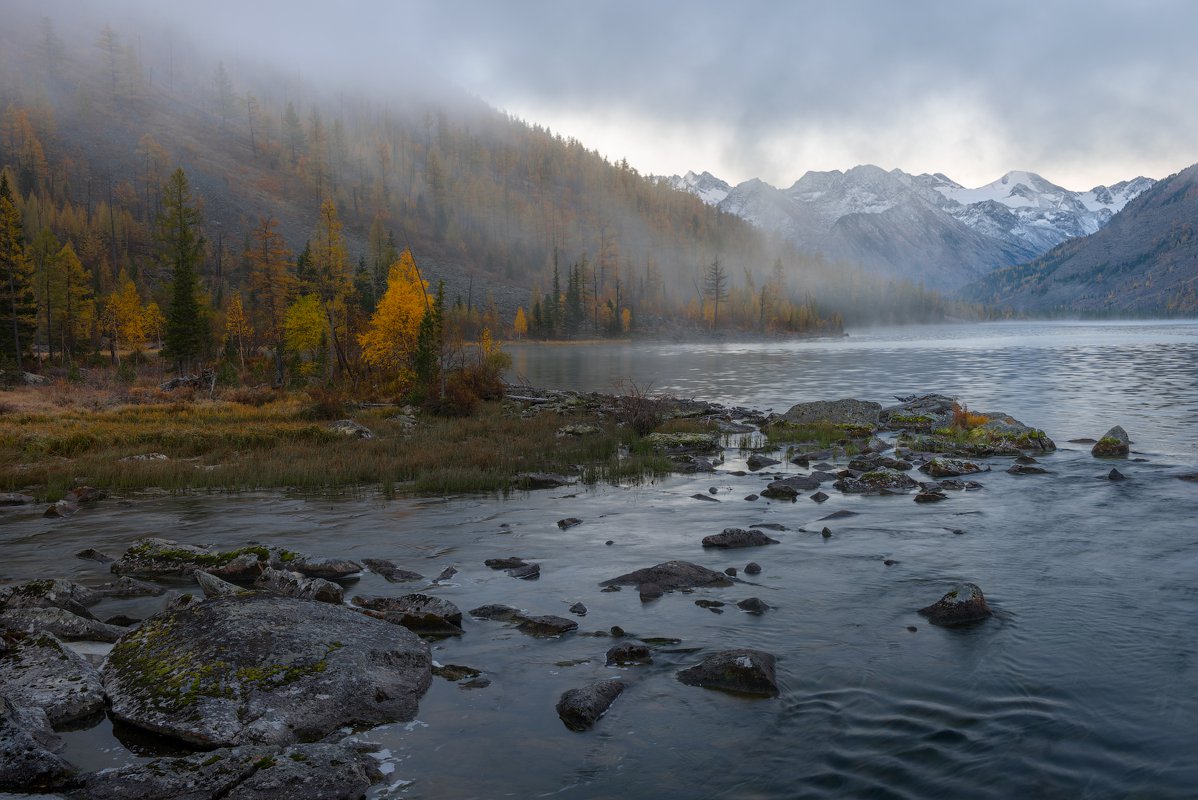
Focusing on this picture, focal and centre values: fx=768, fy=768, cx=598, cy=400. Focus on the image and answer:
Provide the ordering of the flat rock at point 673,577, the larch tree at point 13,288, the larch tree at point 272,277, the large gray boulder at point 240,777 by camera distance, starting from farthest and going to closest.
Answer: the larch tree at point 272,277
the larch tree at point 13,288
the flat rock at point 673,577
the large gray boulder at point 240,777

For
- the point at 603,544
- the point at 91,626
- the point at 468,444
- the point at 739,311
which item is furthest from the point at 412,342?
the point at 739,311

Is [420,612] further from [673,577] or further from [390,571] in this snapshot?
[673,577]

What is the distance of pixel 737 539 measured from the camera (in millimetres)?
15305

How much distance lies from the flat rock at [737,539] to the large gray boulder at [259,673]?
7.26m

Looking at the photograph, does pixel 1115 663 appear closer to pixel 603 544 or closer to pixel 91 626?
pixel 603 544

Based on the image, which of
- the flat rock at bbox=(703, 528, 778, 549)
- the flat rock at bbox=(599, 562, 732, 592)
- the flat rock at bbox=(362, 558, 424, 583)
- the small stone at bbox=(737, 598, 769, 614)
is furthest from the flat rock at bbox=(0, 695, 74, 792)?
the flat rock at bbox=(703, 528, 778, 549)

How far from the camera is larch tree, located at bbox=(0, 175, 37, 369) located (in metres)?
60.2

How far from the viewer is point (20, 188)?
6265 inches

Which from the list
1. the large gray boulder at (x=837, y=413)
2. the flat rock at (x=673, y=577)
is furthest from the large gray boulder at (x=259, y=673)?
the large gray boulder at (x=837, y=413)

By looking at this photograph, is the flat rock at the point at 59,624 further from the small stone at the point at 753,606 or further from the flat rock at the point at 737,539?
the flat rock at the point at 737,539

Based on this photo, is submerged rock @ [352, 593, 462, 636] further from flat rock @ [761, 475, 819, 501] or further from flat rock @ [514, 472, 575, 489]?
flat rock @ [761, 475, 819, 501]

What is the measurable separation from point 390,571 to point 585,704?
6.19 m

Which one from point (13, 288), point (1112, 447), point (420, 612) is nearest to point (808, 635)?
point (420, 612)

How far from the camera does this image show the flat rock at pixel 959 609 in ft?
36.7
